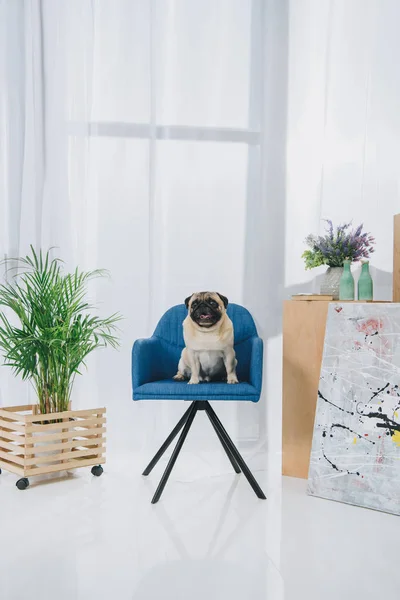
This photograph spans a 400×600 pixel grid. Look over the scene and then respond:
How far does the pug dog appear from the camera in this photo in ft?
8.60

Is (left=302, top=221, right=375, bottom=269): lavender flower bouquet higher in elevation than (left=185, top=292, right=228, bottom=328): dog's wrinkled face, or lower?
higher

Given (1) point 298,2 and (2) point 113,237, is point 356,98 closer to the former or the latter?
(1) point 298,2

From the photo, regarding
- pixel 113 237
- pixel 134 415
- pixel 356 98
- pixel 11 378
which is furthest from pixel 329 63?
pixel 11 378

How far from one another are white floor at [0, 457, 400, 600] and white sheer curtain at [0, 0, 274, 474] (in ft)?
2.36

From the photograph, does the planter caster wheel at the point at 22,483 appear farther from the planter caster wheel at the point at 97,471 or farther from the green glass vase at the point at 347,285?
the green glass vase at the point at 347,285

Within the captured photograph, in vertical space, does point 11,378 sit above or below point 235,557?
above

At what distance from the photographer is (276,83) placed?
3309mm

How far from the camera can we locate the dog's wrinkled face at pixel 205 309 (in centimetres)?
261

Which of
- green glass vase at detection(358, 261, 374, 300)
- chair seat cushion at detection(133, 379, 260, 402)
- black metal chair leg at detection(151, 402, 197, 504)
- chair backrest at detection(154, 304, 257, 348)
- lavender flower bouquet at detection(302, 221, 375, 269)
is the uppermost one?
lavender flower bouquet at detection(302, 221, 375, 269)

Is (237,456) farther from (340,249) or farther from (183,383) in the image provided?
(340,249)

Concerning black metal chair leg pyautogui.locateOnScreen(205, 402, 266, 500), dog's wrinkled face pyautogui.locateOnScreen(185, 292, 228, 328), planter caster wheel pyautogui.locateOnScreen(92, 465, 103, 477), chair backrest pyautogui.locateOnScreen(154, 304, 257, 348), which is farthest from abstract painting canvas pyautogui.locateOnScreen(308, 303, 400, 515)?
planter caster wheel pyautogui.locateOnScreen(92, 465, 103, 477)

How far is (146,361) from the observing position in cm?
270

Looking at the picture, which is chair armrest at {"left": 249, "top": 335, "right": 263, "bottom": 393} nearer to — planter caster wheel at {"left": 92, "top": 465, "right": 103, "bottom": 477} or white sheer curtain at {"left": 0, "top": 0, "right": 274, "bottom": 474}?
white sheer curtain at {"left": 0, "top": 0, "right": 274, "bottom": 474}

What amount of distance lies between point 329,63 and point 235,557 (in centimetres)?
244
